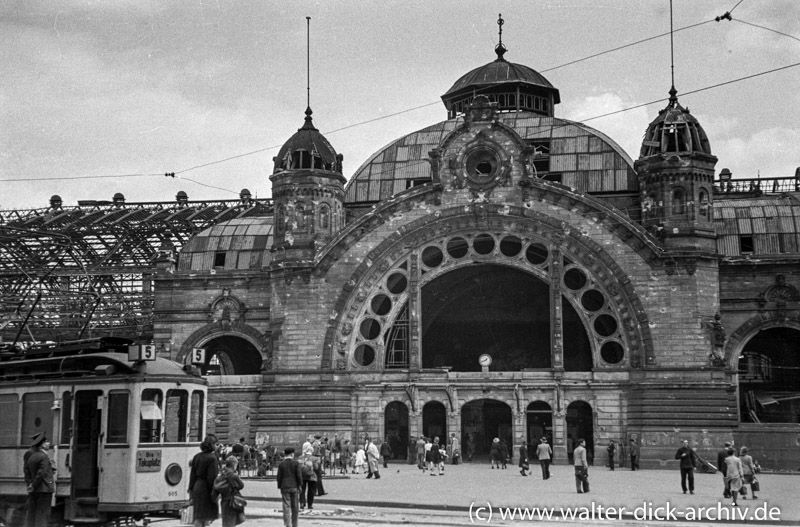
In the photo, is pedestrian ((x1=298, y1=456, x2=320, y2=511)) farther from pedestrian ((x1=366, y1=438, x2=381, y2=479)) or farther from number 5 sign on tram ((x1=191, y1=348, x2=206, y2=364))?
pedestrian ((x1=366, y1=438, x2=381, y2=479))

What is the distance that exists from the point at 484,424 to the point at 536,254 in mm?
8638

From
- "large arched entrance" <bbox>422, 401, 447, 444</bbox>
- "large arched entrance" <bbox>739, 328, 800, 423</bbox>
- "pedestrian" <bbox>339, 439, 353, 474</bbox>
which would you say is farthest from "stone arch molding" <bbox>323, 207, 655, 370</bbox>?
"large arched entrance" <bbox>739, 328, 800, 423</bbox>

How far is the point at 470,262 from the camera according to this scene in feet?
173

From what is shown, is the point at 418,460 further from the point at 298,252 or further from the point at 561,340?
the point at 298,252

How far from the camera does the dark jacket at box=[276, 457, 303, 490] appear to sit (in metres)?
23.0

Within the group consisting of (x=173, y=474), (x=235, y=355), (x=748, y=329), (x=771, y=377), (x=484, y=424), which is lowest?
(x=173, y=474)

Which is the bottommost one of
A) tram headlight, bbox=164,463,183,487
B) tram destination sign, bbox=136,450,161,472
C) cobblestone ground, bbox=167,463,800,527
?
cobblestone ground, bbox=167,463,800,527

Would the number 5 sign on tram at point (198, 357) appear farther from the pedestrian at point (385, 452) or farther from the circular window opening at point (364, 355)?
the circular window opening at point (364, 355)

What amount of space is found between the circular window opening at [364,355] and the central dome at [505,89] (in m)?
18.6

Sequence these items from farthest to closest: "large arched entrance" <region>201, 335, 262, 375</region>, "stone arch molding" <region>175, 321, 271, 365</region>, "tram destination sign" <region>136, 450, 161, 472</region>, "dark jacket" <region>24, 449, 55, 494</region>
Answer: "large arched entrance" <region>201, 335, 262, 375</region>
"stone arch molding" <region>175, 321, 271, 365</region>
"tram destination sign" <region>136, 450, 161, 472</region>
"dark jacket" <region>24, 449, 55, 494</region>

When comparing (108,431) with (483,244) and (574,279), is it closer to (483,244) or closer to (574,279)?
(574,279)

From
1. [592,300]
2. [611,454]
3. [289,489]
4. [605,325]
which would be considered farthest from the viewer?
[592,300]

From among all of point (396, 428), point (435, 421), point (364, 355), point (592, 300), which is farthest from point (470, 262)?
point (396, 428)

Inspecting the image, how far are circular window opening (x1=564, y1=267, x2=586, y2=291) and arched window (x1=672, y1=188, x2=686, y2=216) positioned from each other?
17.0 ft
